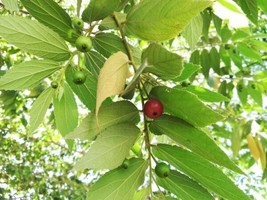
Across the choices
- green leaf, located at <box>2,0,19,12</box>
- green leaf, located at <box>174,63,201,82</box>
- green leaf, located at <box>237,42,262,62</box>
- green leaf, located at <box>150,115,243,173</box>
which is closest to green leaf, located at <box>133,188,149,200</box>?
green leaf, located at <box>150,115,243,173</box>

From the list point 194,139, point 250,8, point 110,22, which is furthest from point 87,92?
point 250,8

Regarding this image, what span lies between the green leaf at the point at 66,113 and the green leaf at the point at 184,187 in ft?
1.36

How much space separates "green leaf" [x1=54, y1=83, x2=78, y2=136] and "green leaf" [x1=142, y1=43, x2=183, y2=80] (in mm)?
519

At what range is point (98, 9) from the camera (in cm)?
110

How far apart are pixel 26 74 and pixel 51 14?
175 millimetres

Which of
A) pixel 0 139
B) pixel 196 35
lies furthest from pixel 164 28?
pixel 0 139

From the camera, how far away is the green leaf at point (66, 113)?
4.69ft

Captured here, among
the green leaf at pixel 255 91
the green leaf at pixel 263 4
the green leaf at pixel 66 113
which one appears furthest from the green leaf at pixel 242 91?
the green leaf at pixel 66 113

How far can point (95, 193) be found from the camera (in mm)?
1005

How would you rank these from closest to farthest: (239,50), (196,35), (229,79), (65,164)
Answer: (196,35) → (239,50) → (229,79) → (65,164)

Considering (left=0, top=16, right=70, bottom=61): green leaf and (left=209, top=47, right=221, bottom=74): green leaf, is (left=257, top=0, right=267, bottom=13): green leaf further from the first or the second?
(left=0, top=16, right=70, bottom=61): green leaf

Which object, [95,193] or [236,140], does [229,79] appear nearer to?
[236,140]

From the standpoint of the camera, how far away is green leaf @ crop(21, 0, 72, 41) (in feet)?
3.62

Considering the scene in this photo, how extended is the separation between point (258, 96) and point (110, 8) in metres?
2.02
